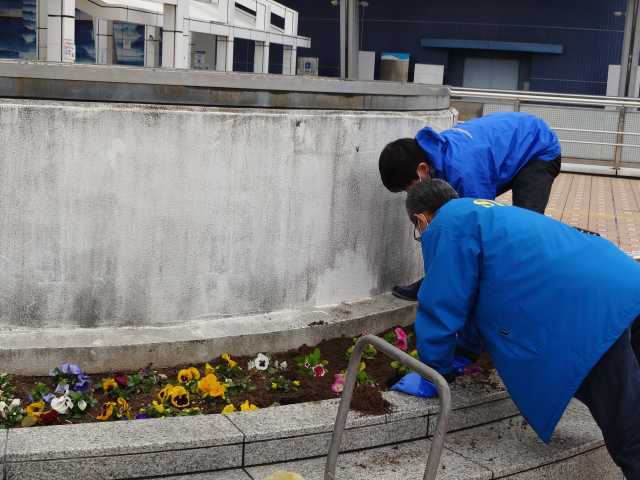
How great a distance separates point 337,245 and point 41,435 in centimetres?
210

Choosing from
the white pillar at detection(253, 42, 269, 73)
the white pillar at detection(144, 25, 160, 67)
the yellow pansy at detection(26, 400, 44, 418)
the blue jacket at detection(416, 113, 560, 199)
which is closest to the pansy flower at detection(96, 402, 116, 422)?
the yellow pansy at detection(26, 400, 44, 418)

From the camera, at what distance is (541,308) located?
349 centimetres

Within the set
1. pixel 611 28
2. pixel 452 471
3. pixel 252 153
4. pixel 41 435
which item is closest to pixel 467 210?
pixel 452 471

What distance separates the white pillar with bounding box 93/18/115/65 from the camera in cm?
2639

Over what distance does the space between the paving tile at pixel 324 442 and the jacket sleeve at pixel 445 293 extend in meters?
0.32

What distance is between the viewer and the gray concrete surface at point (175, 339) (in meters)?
4.18

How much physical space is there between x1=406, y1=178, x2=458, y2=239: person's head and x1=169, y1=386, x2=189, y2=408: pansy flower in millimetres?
1256

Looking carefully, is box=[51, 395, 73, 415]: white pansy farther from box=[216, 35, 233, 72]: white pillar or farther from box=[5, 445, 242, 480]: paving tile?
box=[216, 35, 233, 72]: white pillar

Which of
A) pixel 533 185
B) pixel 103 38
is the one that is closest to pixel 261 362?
pixel 533 185

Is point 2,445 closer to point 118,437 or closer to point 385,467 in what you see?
point 118,437

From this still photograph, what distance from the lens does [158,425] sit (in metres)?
3.59

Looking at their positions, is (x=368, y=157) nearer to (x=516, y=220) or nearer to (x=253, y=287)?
(x=253, y=287)

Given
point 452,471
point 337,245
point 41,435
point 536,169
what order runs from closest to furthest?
point 41,435 → point 452,471 → point 337,245 → point 536,169

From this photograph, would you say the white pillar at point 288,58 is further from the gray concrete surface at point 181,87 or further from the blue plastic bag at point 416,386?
the blue plastic bag at point 416,386
